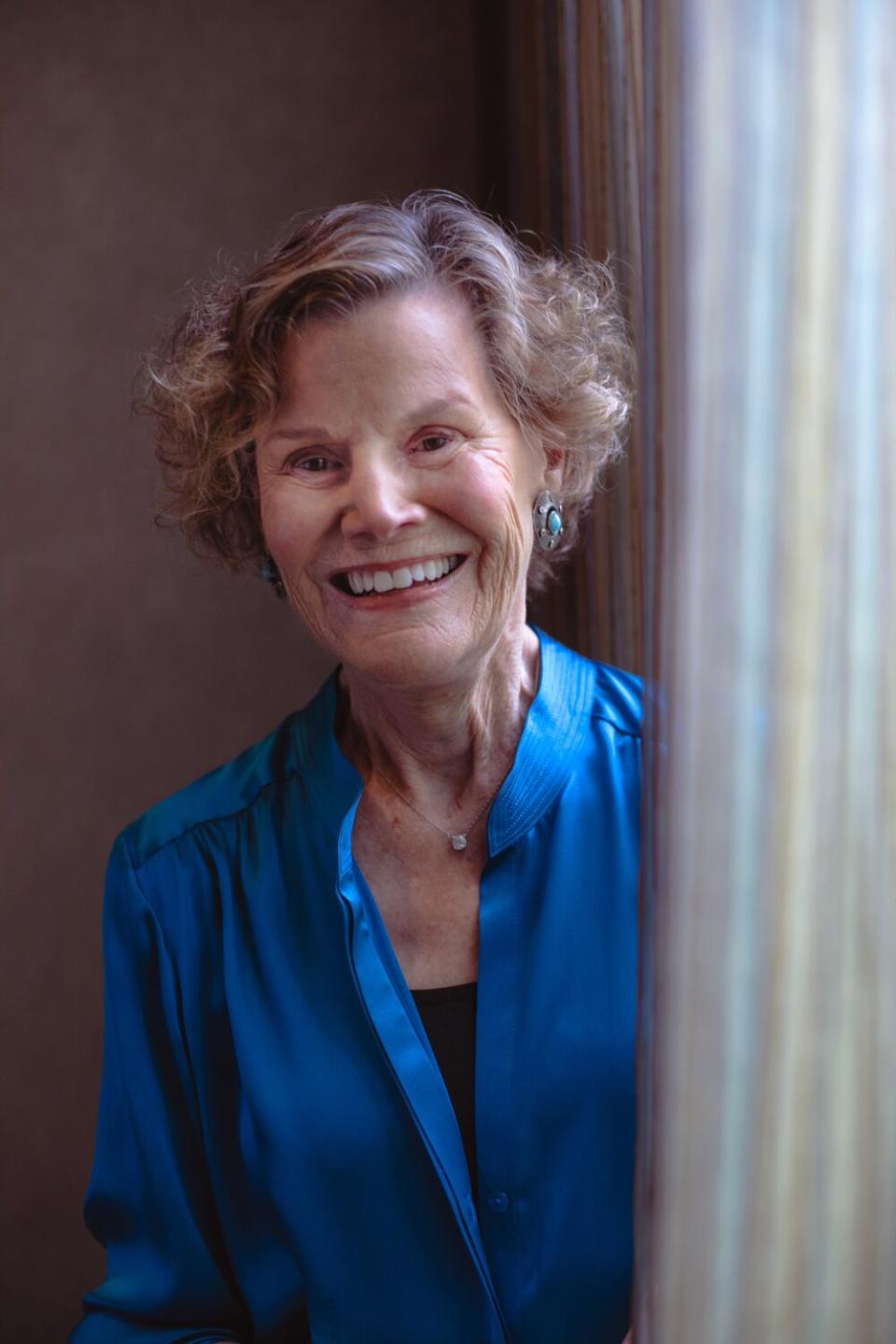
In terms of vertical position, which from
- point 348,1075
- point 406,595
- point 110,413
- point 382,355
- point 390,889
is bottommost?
point 348,1075

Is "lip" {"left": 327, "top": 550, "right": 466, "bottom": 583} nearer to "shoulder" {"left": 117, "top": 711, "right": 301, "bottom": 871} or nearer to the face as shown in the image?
the face

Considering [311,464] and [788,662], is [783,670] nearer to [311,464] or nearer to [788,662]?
[788,662]

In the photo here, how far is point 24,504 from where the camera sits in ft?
7.06

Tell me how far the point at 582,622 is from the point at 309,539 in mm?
730

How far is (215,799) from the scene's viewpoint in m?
1.49

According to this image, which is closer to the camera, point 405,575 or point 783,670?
point 783,670

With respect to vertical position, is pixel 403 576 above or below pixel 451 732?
above

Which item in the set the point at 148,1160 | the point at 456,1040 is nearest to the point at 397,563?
the point at 456,1040

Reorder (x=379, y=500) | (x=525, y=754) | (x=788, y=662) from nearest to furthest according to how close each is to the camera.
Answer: (x=788, y=662), (x=379, y=500), (x=525, y=754)

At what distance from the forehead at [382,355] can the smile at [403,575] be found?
166mm

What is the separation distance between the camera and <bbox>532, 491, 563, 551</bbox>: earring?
1.44 metres

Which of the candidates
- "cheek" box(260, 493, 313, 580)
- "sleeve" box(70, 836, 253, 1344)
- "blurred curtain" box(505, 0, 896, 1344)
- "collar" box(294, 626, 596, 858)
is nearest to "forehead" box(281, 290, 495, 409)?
"cheek" box(260, 493, 313, 580)

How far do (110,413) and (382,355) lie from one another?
100 centimetres

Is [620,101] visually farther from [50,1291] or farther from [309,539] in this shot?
[50,1291]
